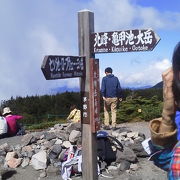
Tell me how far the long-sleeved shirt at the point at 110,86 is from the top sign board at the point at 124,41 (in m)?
7.10

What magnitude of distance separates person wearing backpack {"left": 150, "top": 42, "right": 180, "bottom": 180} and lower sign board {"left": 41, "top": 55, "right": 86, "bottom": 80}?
2.85 metres

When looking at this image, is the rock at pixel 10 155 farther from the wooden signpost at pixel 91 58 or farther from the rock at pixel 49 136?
the wooden signpost at pixel 91 58

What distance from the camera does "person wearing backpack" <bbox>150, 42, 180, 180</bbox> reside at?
6.78 feet

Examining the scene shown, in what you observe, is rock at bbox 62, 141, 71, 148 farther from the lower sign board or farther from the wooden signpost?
the lower sign board

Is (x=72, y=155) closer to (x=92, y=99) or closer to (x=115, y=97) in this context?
(x=92, y=99)

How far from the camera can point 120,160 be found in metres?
8.28

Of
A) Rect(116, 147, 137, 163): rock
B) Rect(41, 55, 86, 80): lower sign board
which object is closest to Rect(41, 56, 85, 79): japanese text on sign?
Rect(41, 55, 86, 80): lower sign board

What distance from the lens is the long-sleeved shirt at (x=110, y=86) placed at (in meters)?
12.7

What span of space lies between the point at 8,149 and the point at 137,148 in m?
2.64

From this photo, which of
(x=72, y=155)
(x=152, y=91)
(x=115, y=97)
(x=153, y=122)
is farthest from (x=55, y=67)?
(x=152, y=91)

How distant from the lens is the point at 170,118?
2195 millimetres

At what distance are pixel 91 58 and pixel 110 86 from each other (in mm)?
7187

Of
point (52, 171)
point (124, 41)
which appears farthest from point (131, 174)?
point (124, 41)

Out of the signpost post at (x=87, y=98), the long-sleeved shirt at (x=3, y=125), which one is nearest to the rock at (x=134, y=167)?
the signpost post at (x=87, y=98)
